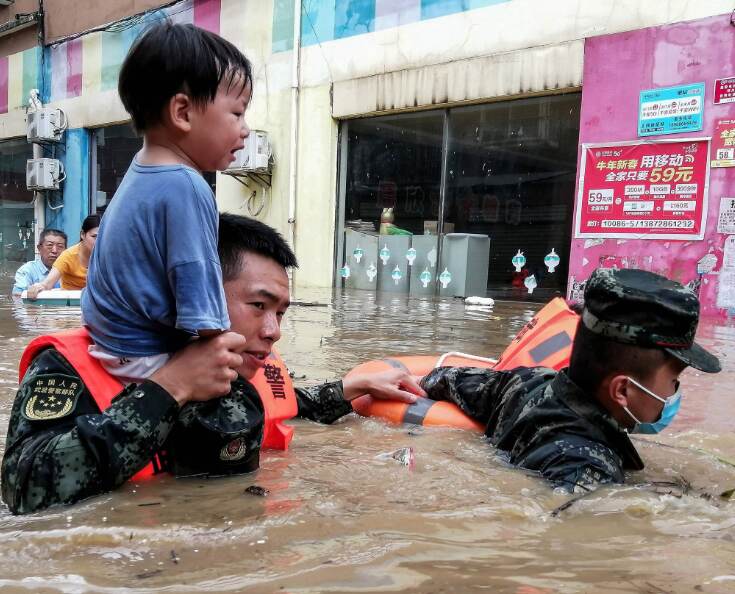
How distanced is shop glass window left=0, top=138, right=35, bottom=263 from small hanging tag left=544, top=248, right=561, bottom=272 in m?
11.7

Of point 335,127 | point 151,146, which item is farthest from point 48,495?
point 335,127

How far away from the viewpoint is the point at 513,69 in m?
8.14

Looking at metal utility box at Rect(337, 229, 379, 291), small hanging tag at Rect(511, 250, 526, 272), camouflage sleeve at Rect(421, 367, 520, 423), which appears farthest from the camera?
metal utility box at Rect(337, 229, 379, 291)

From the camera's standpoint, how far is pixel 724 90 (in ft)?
22.0

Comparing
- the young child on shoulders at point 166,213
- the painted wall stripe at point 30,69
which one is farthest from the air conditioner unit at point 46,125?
the young child on shoulders at point 166,213

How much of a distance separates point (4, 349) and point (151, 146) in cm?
343

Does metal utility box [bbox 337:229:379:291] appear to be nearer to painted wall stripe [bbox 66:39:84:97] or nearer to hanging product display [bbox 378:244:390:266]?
hanging product display [bbox 378:244:390:266]

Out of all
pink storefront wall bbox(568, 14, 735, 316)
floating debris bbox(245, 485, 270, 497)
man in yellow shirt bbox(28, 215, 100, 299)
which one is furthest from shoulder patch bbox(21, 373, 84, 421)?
pink storefront wall bbox(568, 14, 735, 316)

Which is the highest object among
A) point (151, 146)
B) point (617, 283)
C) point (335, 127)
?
point (335, 127)

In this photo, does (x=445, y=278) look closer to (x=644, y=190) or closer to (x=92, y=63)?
(x=644, y=190)

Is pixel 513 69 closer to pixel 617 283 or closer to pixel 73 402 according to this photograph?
pixel 617 283

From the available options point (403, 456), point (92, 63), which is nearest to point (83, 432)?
point (403, 456)

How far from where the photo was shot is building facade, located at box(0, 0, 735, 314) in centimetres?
709

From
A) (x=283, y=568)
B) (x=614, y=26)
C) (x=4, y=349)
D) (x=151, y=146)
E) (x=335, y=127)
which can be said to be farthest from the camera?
(x=335, y=127)
